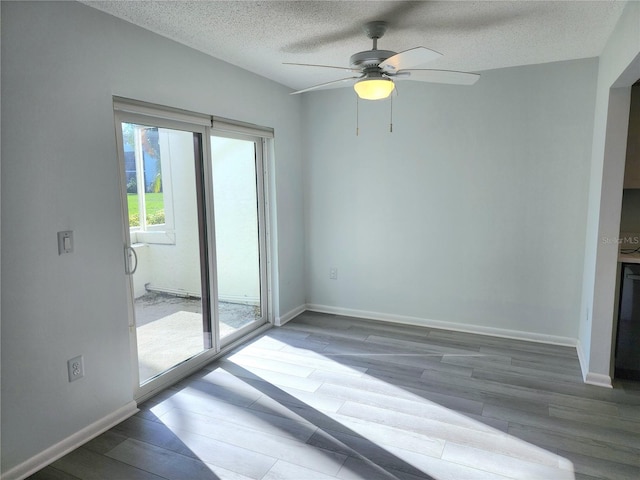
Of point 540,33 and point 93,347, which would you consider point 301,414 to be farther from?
point 540,33

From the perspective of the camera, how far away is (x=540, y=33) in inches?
110

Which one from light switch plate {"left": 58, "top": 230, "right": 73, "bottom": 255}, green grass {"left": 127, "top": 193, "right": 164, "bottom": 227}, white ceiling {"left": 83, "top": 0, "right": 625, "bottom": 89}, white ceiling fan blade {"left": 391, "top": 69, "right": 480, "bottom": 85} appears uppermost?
white ceiling {"left": 83, "top": 0, "right": 625, "bottom": 89}

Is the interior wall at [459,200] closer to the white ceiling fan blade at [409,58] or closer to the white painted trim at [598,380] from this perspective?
the white painted trim at [598,380]

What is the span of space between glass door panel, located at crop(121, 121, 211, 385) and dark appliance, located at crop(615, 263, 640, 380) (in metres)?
3.21

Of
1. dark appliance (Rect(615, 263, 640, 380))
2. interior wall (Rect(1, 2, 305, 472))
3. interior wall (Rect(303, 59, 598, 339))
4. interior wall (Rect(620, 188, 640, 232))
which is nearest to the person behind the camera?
interior wall (Rect(1, 2, 305, 472))

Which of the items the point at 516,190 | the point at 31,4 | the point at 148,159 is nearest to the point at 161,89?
the point at 148,159

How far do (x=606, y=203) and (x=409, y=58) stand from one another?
1.80 meters

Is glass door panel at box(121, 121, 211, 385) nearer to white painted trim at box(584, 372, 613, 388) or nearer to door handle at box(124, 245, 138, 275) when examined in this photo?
door handle at box(124, 245, 138, 275)

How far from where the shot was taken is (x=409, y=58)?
216cm

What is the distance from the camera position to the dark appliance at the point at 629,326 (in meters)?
2.93

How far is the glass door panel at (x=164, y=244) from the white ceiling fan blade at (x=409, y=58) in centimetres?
166

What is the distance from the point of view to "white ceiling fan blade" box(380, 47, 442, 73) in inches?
80.1

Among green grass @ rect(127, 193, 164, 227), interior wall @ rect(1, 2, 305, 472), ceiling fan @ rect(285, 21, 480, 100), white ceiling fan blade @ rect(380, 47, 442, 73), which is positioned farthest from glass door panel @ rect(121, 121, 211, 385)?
white ceiling fan blade @ rect(380, 47, 442, 73)

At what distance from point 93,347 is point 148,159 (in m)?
1.29
